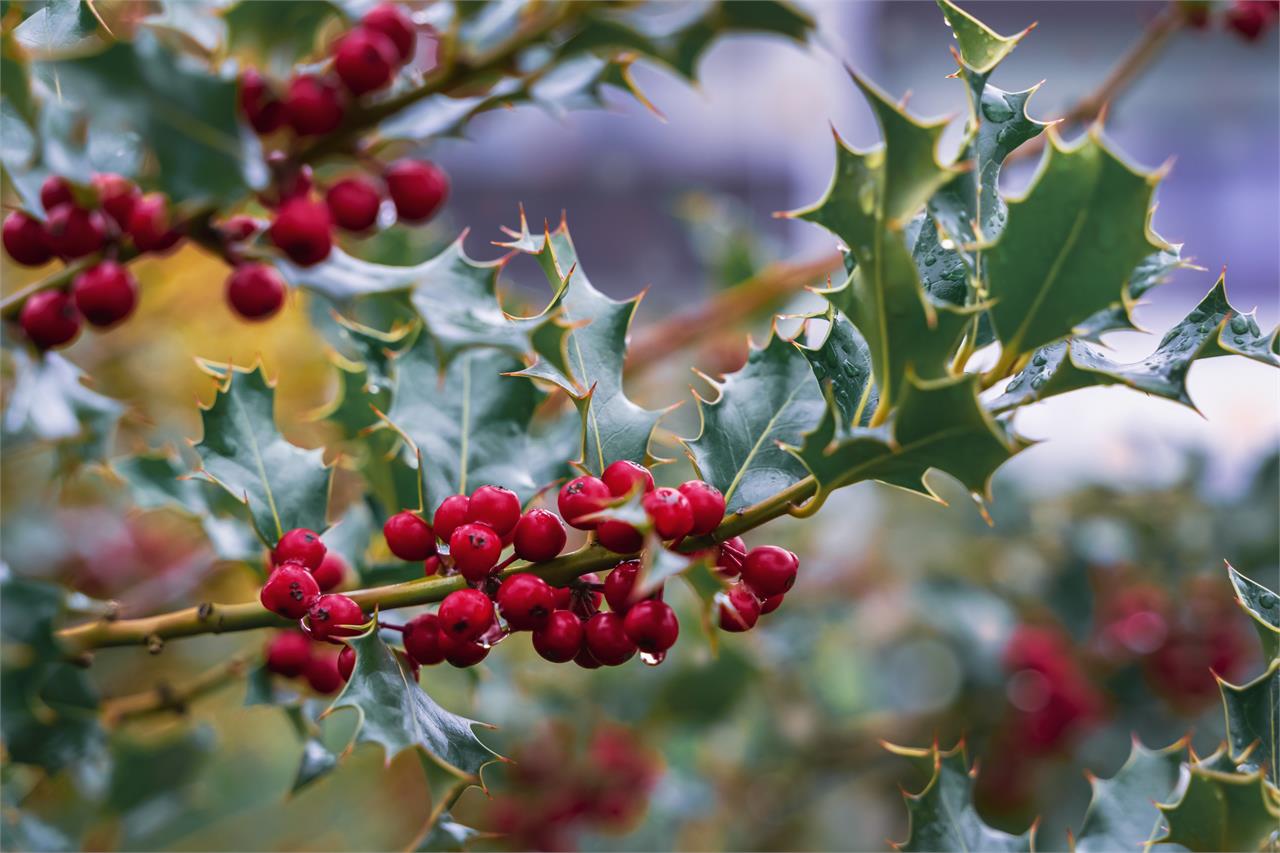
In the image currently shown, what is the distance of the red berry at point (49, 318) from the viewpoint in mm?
739

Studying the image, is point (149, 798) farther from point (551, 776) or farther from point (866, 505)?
point (866, 505)

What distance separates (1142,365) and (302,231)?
0.50m

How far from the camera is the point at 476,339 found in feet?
2.12

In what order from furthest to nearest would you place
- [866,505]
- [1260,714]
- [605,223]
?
[605,223]
[866,505]
[1260,714]

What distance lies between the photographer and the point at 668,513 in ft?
1.60

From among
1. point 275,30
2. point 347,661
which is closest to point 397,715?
point 347,661

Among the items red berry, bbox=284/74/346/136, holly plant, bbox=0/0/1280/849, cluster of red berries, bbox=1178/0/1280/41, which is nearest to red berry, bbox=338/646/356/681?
holly plant, bbox=0/0/1280/849

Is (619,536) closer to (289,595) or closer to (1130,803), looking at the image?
(289,595)

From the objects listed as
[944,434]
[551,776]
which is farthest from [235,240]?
[551,776]

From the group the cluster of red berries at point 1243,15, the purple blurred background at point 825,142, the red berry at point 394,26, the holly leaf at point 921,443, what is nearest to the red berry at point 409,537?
the holly leaf at point 921,443

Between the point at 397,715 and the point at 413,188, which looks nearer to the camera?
the point at 397,715

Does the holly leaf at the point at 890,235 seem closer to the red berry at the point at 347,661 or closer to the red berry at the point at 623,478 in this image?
the red berry at the point at 623,478

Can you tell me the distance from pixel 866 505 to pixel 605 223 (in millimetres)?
1775

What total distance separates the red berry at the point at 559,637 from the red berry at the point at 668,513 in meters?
0.06
